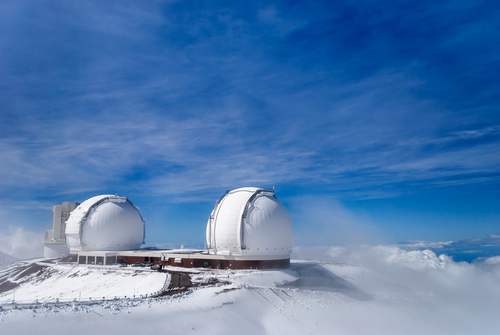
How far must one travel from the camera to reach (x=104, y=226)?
146 ft

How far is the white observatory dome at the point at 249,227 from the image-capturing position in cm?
3622

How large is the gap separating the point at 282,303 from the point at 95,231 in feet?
94.8

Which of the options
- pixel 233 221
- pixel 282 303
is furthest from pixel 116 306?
pixel 233 221

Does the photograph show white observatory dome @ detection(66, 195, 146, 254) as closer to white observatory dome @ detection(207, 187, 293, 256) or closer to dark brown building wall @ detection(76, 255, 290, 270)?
dark brown building wall @ detection(76, 255, 290, 270)

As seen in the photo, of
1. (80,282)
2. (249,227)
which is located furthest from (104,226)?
(249,227)

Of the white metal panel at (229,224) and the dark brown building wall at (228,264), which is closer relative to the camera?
the dark brown building wall at (228,264)

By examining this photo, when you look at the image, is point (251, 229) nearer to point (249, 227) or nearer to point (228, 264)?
point (249, 227)

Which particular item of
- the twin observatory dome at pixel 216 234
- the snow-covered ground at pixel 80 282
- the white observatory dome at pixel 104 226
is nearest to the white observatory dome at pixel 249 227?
the twin observatory dome at pixel 216 234

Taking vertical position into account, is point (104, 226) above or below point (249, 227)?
above

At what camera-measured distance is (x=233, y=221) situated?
121 ft

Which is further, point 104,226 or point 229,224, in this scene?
point 104,226

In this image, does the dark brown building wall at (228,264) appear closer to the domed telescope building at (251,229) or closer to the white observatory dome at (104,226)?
the domed telescope building at (251,229)

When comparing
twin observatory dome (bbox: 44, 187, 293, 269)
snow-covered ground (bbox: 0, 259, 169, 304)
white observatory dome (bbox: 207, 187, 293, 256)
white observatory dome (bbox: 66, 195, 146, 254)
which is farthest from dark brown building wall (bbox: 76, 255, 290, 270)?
white observatory dome (bbox: 66, 195, 146, 254)

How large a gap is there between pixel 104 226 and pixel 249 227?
20549mm
